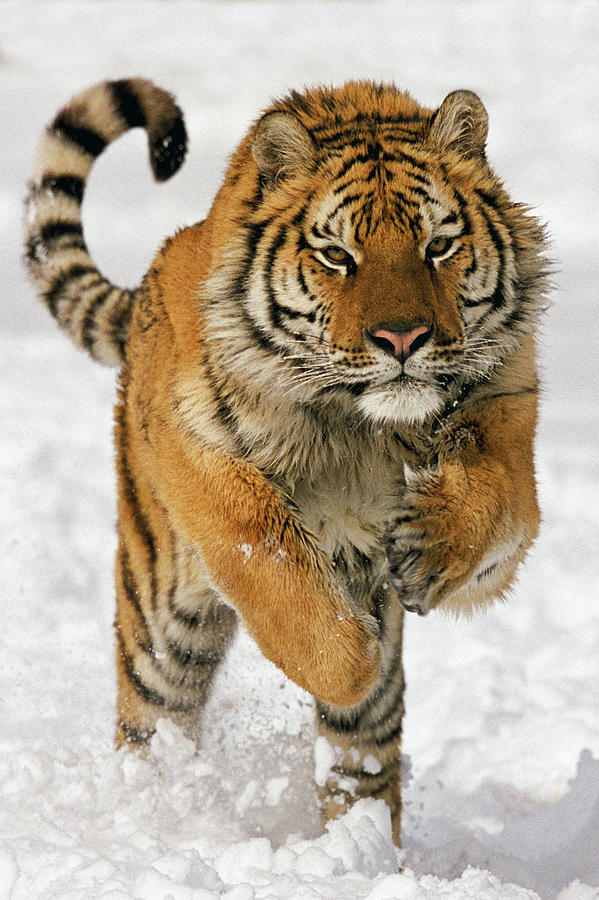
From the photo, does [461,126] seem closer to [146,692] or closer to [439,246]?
[439,246]

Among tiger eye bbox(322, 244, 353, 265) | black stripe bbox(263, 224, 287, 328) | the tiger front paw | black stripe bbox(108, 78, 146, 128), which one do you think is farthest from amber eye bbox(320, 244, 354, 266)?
black stripe bbox(108, 78, 146, 128)

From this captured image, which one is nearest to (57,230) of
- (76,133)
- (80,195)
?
(80,195)

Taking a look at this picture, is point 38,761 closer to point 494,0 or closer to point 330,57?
point 330,57

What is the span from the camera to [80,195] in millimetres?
3090

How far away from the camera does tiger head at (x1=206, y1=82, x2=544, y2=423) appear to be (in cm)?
203

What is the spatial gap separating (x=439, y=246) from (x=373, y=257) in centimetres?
14

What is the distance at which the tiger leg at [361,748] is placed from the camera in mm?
2830

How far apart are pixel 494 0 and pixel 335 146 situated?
8795mm

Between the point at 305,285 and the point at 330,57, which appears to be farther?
the point at 330,57

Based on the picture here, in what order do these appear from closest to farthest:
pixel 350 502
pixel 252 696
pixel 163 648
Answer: pixel 350 502
pixel 163 648
pixel 252 696

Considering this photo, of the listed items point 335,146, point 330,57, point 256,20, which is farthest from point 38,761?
point 256,20

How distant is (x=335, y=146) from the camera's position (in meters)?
2.26

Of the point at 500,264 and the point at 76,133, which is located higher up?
the point at 76,133

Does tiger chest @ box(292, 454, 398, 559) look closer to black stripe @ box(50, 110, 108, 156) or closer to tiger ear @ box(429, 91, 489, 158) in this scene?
tiger ear @ box(429, 91, 489, 158)
